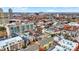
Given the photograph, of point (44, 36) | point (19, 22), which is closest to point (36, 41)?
point (44, 36)

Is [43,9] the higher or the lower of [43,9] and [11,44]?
the higher

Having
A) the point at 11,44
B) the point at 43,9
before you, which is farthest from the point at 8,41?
the point at 43,9

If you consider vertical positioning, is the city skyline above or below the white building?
above

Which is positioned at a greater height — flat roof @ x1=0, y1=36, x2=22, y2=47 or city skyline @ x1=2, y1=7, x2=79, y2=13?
city skyline @ x1=2, y1=7, x2=79, y2=13

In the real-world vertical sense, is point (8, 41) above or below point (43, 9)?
below

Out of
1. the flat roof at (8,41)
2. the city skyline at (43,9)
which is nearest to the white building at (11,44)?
the flat roof at (8,41)

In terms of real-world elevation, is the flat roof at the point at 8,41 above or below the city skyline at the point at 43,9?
below

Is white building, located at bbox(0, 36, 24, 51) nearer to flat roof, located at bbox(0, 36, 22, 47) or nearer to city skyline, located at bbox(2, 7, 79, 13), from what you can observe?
flat roof, located at bbox(0, 36, 22, 47)

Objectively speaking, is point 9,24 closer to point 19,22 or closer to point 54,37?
point 19,22

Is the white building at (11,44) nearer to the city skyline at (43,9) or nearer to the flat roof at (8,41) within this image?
the flat roof at (8,41)

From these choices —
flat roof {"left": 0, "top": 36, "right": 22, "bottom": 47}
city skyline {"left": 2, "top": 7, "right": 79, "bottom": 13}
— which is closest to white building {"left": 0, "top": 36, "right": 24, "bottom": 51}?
flat roof {"left": 0, "top": 36, "right": 22, "bottom": 47}

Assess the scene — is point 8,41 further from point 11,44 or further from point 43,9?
point 43,9
